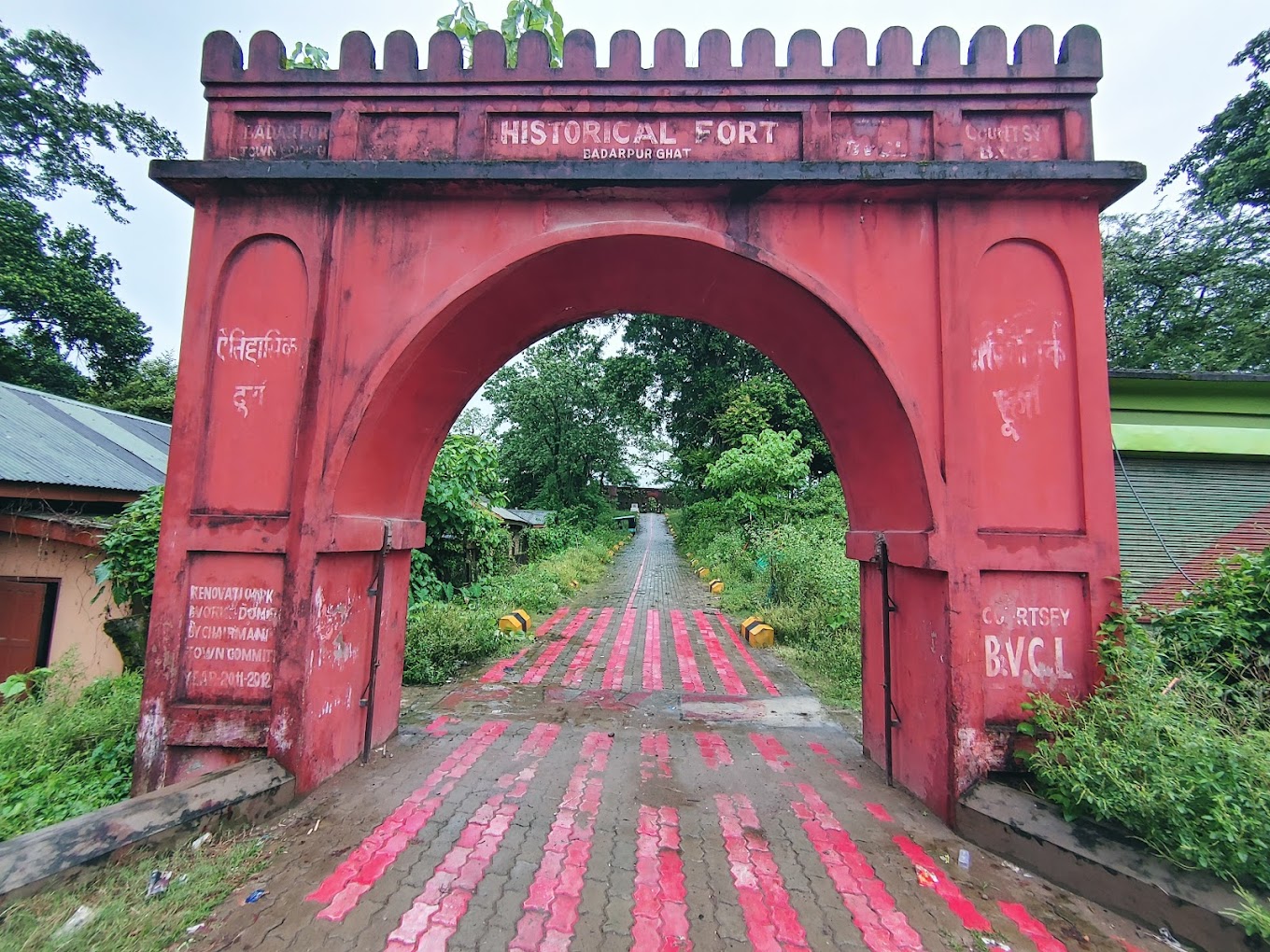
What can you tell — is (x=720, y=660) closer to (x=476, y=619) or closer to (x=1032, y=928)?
(x=476, y=619)

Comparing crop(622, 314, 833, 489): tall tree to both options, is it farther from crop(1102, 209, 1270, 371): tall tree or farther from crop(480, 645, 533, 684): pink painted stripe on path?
crop(480, 645, 533, 684): pink painted stripe on path

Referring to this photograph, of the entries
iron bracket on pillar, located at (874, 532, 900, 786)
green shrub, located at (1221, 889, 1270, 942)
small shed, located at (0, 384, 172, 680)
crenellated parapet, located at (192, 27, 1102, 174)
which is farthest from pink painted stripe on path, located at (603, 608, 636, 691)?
small shed, located at (0, 384, 172, 680)

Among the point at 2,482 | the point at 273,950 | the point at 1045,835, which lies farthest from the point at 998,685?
the point at 2,482

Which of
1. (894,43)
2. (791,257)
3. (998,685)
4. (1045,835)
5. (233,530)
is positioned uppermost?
(894,43)

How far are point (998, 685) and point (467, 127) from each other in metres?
5.20

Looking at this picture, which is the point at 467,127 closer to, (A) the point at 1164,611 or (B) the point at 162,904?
(B) the point at 162,904

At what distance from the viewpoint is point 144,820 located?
9.50ft

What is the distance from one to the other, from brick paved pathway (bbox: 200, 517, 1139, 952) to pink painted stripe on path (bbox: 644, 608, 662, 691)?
1254 millimetres

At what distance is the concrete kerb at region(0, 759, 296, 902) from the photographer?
8.16 feet

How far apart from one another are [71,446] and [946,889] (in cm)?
1168

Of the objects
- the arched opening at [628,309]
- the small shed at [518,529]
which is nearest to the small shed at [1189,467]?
the arched opening at [628,309]

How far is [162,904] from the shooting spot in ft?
8.39

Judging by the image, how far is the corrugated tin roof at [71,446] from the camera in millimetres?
7281

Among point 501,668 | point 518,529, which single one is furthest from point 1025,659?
point 518,529
